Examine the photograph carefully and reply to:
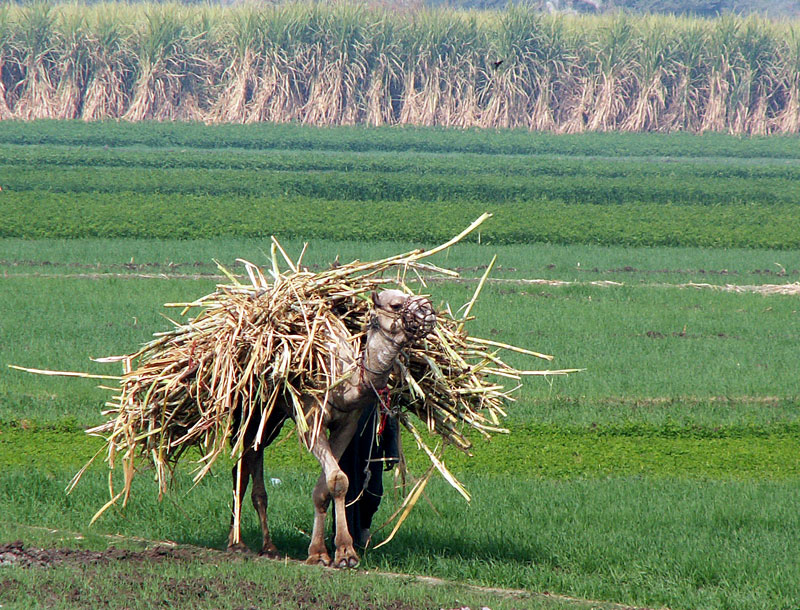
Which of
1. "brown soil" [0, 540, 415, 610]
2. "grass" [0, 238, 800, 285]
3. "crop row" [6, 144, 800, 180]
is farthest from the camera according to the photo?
"crop row" [6, 144, 800, 180]

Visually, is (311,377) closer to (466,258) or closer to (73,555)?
(73,555)

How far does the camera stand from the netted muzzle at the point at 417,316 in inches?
282

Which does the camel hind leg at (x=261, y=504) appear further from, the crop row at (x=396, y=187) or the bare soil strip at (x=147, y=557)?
the crop row at (x=396, y=187)

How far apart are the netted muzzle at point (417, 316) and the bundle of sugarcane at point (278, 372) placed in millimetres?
357

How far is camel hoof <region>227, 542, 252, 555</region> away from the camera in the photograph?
8.29m

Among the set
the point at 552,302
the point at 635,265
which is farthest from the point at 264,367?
the point at 635,265

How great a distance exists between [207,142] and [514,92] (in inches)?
615

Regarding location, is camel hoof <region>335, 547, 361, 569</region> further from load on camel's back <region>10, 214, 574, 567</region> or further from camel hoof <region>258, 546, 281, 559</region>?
camel hoof <region>258, 546, 281, 559</region>

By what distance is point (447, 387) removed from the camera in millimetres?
7773

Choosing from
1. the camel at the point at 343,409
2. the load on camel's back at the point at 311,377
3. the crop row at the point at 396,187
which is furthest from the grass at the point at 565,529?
the crop row at the point at 396,187

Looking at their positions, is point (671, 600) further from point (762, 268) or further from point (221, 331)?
point (762, 268)

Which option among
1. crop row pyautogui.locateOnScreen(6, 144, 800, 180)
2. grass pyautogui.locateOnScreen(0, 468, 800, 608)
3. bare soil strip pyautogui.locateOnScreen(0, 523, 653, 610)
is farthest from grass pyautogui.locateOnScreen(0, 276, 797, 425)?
crop row pyautogui.locateOnScreen(6, 144, 800, 180)

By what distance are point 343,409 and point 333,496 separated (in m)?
0.61

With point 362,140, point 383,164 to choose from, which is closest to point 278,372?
point 383,164
